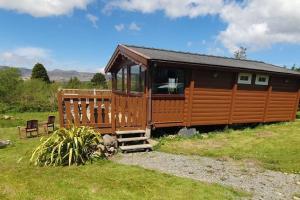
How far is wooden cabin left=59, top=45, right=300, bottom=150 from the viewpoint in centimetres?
849

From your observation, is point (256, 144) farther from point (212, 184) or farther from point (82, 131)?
point (82, 131)

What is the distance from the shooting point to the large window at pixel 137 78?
37.8 ft

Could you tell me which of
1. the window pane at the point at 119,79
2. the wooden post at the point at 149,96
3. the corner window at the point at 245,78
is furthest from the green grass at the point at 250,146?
the window pane at the point at 119,79

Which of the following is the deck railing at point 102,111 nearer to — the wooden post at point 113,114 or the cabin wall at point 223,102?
the wooden post at point 113,114

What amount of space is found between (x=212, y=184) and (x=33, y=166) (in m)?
4.53

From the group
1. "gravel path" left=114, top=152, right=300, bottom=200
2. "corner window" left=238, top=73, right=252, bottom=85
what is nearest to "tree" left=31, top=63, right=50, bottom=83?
"corner window" left=238, top=73, right=252, bottom=85

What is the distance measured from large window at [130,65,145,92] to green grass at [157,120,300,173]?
2883 mm

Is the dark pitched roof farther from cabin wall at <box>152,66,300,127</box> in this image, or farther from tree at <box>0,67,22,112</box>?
tree at <box>0,67,22,112</box>

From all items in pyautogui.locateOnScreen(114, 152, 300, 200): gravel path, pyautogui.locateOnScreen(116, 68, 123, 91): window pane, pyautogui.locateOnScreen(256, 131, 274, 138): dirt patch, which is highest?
pyautogui.locateOnScreen(116, 68, 123, 91): window pane

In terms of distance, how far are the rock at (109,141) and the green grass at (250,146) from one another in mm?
1630

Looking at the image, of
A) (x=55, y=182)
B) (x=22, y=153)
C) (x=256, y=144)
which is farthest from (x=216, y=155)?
(x=22, y=153)

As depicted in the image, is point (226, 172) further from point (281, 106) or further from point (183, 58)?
point (281, 106)

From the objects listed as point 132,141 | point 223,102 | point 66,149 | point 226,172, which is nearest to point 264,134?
point 223,102

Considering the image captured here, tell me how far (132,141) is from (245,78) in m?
6.84
